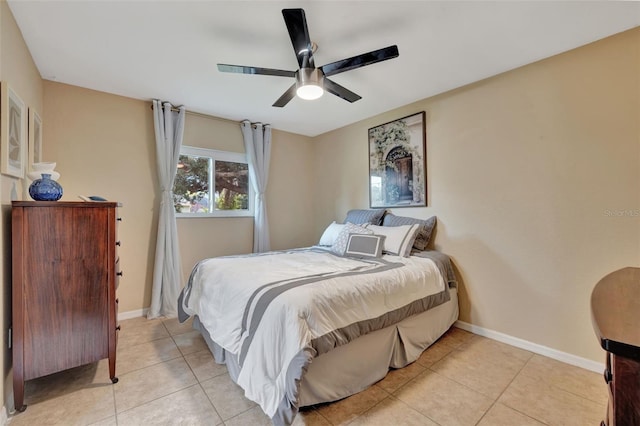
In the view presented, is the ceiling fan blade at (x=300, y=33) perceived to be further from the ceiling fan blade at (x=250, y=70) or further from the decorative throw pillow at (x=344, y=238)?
the decorative throw pillow at (x=344, y=238)

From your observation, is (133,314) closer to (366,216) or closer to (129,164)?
(129,164)

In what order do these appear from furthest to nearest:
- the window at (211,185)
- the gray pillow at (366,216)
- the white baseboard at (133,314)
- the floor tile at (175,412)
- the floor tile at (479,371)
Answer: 1. the window at (211,185)
2. the gray pillow at (366,216)
3. the white baseboard at (133,314)
4. the floor tile at (479,371)
5. the floor tile at (175,412)

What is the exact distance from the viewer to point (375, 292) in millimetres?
1910

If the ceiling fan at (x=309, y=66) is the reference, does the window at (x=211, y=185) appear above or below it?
below

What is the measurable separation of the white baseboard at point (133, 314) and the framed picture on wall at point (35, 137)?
1722 millimetres

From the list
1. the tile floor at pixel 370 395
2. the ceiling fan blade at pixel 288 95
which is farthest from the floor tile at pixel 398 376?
the ceiling fan blade at pixel 288 95

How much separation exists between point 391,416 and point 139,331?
2.52 meters

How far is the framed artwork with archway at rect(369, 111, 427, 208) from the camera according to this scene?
3.11 metres

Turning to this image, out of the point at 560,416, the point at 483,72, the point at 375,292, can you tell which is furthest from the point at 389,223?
the point at 560,416

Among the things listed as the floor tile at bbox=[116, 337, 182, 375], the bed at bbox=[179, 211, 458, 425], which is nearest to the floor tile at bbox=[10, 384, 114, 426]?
the floor tile at bbox=[116, 337, 182, 375]

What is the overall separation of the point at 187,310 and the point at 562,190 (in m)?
3.35

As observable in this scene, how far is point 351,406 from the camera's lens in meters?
1.67

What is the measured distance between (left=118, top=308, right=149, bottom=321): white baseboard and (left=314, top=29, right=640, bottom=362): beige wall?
3.42 meters

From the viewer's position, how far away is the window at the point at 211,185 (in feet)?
11.5
